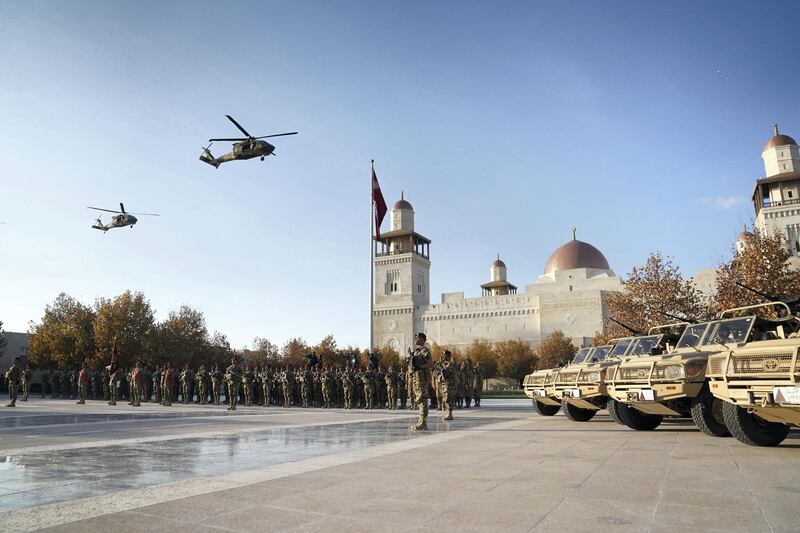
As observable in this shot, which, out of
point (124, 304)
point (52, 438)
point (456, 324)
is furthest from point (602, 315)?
point (52, 438)

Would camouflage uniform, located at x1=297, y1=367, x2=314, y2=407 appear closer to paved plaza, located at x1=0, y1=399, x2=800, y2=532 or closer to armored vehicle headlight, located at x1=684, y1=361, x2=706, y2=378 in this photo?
paved plaza, located at x1=0, y1=399, x2=800, y2=532

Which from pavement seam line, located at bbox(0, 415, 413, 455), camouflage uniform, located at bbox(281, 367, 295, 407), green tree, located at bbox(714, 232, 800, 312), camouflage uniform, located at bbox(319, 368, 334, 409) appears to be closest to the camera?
pavement seam line, located at bbox(0, 415, 413, 455)

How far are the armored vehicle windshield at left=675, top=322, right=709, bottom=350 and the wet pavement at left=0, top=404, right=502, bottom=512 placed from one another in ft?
16.1

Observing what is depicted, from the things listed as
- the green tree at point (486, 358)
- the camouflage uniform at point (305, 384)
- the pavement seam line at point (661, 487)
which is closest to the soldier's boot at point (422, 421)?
the pavement seam line at point (661, 487)

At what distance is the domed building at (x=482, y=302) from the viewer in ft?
233

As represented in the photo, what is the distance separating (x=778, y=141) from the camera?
59125mm

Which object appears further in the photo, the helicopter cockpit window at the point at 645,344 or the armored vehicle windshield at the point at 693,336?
the helicopter cockpit window at the point at 645,344

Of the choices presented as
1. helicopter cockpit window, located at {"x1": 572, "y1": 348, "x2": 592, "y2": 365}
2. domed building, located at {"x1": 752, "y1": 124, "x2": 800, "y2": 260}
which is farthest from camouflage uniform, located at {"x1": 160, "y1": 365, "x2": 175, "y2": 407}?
domed building, located at {"x1": 752, "y1": 124, "x2": 800, "y2": 260}

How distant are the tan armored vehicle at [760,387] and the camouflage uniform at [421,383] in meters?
5.13

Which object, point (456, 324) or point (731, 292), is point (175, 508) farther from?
point (456, 324)

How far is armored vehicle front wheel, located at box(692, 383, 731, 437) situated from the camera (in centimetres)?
888

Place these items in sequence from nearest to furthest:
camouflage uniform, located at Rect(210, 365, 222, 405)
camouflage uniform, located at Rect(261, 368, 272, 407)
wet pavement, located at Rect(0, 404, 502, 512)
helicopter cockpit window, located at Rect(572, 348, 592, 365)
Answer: wet pavement, located at Rect(0, 404, 502, 512)
helicopter cockpit window, located at Rect(572, 348, 592, 365)
camouflage uniform, located at Rect(261, 368, 272, 407)
camouflage uniform, located at Rect(210, 365, 222, 405)

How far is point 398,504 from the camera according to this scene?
4320 millimetres

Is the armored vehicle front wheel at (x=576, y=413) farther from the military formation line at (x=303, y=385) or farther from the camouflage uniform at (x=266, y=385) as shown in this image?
the camouflage uniform at (x=266, y=385)
